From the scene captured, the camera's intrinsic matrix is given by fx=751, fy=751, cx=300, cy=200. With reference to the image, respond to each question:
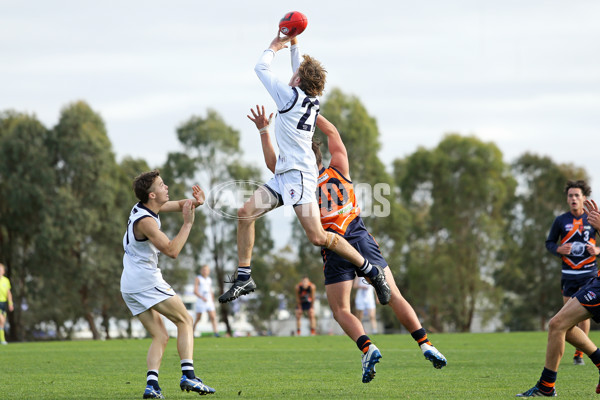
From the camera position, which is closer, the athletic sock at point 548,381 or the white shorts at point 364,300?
the athletic sock at point 548,381

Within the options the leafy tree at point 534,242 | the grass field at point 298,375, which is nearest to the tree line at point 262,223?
the leafy tree at point 534,242

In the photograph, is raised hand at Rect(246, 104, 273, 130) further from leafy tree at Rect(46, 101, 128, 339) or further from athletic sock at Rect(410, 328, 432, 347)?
leafy tree at Rect(46, 101, 128, 339)

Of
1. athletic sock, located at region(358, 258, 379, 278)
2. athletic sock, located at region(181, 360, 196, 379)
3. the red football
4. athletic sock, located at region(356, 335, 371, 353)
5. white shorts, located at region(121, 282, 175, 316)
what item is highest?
the red football

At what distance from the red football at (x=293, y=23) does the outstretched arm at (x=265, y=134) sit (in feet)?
3.36

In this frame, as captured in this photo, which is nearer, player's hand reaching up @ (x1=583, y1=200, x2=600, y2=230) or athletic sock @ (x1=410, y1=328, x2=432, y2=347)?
player's hand reaching up @ (x1=583, y1=200, x2=600, y2=230)

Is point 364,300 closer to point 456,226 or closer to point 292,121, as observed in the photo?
point 292,121

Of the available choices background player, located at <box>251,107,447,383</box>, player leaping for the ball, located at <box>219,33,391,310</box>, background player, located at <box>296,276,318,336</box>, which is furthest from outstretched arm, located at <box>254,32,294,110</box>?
background player, located at <box>296,276,318,336</box>

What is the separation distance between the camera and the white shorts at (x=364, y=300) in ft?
91.4

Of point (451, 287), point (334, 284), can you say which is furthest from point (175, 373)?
point (451, 287)

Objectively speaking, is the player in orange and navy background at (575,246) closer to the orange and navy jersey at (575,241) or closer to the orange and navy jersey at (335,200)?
the orange and navy jersey at (575,241)

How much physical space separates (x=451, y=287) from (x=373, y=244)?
46.6 m

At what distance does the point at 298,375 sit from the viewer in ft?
35.7

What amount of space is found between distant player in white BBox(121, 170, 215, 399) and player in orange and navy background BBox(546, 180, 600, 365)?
22.0 ft

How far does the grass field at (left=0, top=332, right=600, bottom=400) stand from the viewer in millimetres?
8523
